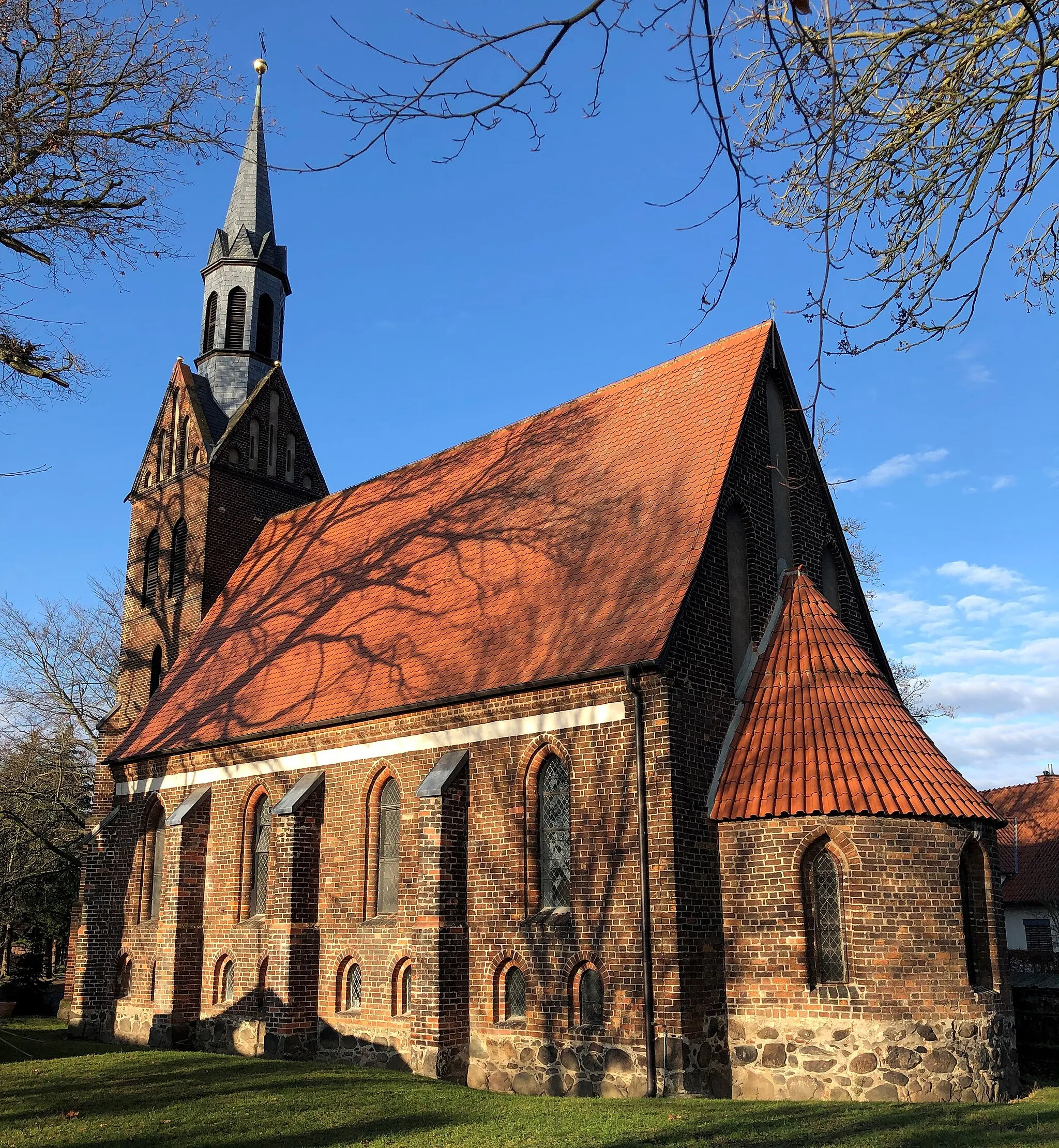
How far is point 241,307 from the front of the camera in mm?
27234

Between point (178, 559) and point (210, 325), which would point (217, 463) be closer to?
point (178, 559)

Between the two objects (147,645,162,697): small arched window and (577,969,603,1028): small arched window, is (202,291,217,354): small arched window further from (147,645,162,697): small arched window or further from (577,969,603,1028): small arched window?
(577,969,603,1028): small arched window

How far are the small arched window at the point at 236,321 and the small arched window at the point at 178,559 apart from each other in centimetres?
486

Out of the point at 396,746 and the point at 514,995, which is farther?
the point at 396,746

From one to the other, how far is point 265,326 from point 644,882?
1940 cm

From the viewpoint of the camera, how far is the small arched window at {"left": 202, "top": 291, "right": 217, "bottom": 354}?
27422mm

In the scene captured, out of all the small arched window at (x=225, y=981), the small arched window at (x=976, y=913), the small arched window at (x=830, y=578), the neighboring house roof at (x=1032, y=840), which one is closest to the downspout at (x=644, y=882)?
the small arched window at (x=976, y=913)

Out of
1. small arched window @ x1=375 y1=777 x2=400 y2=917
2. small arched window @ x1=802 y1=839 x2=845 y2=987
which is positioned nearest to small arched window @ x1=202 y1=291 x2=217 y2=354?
small arched window @ x1=375 y1=777 x2=400 y2=917

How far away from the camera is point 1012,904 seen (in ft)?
103

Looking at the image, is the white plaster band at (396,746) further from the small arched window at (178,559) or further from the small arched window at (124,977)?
the small arched window at (178,559)

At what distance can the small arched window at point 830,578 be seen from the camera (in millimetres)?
17250

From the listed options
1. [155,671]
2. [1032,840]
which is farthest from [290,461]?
[1032,840]

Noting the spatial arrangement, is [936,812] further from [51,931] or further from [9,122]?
[51,931]

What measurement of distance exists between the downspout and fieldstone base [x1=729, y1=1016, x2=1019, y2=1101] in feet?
4.04
